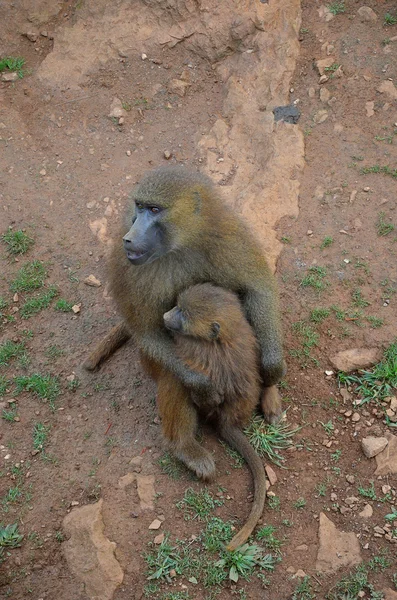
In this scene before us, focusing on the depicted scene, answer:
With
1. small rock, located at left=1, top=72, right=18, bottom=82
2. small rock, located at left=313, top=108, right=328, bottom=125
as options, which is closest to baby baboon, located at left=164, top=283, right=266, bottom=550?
small rock, located at left=313, top=108, right=328, bottom=125

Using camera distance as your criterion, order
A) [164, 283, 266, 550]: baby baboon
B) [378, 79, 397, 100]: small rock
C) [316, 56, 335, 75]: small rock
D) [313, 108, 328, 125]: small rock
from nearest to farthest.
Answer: [164, 283, 266, 550]: baby baboon
[378, 79, 397, 100]: small rock
[313, 108, 328, 125]: small rock
[316, 56, 335, 75]: small rock

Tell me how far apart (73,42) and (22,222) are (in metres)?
2.22

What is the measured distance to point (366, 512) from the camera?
12.8ft

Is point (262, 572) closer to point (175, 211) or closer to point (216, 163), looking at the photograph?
point (175, 211)

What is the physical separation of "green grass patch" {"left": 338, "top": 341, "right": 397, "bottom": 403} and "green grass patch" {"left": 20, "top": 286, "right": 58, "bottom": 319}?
2.45 m

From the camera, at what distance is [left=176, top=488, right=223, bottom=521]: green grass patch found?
3973 mm

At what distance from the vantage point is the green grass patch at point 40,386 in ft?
15.8

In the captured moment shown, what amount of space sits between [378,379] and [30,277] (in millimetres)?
2985

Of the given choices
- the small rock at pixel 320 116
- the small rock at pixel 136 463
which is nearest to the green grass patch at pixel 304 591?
the small rock at pixel 136 463

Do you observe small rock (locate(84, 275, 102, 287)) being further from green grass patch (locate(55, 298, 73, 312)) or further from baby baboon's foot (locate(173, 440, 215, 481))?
baby baboon's foot (locate(173, 440, 215, 481))

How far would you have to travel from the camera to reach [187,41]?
6.88 m

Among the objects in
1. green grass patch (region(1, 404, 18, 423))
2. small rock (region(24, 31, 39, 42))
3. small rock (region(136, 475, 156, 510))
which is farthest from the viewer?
small rock (region(24, 31, 39, 42))

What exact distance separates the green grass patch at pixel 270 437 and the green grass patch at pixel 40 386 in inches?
57.4

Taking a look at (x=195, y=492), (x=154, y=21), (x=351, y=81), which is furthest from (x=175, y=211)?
(x=154, y=21)
